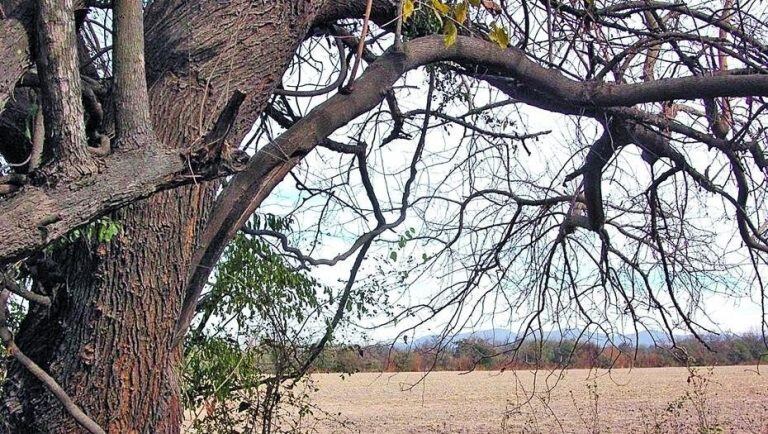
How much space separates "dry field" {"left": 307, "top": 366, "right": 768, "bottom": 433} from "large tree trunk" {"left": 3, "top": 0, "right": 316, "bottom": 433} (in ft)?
10.5

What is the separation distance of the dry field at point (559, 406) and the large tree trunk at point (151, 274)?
10.5ft

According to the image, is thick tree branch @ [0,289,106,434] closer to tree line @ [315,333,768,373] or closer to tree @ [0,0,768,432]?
tree @ [0,0,768,432]

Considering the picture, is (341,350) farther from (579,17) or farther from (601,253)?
(579,17)

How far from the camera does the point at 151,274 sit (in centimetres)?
262

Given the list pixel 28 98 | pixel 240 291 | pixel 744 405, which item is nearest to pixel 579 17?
pixel 240 291

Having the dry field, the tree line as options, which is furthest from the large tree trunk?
the dry field

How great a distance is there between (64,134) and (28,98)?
1.08m

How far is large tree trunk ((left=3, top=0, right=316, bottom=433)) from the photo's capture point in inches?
100

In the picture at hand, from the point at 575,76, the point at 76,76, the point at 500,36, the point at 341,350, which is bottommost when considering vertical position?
the point at 341,350

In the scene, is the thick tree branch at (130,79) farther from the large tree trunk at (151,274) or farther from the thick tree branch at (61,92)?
the large tree trunk at (151,274)

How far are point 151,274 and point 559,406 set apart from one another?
1791 cm

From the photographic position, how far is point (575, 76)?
4.46 metres

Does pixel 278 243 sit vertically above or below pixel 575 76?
below

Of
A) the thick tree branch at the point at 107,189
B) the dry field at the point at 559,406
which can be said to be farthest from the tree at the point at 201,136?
the dry field at the point at 559,406
